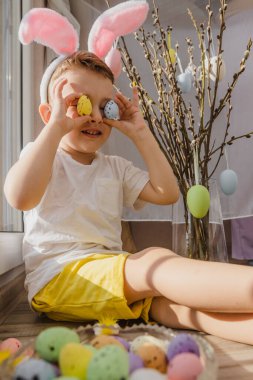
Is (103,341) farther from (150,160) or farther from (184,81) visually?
(184,81)

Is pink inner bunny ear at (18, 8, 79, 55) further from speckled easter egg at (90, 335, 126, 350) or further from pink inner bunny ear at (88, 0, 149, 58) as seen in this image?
speckled easter egg at (90, 335, 126, 350)

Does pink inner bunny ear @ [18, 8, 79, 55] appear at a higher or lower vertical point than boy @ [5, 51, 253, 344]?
higher

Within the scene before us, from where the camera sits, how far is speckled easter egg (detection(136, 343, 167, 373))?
450mm

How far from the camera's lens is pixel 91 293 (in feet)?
2.72

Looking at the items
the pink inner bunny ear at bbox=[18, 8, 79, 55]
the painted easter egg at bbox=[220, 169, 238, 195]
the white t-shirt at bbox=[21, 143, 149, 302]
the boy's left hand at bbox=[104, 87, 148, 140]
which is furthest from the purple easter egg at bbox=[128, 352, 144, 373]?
the painted easter egg at bbox=[220, 169, 238, 195]

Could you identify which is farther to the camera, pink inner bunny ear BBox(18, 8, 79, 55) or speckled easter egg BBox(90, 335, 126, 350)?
pink inner bunny ear BBox(18, 8, 79, 55)

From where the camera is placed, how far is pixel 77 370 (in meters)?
0.41

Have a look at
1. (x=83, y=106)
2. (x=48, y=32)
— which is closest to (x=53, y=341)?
(x=83, y=106)

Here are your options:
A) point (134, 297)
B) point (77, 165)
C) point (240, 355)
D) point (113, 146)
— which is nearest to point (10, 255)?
point (77, 165)

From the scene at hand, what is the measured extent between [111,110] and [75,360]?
0.65 metres

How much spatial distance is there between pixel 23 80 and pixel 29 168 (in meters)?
0.97

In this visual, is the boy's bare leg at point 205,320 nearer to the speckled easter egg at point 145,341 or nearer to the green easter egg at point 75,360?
the speckled easter egg at point 145,341

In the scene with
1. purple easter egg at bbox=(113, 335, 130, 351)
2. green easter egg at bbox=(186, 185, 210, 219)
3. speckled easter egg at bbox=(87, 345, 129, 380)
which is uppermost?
green easter egg at bbox=(186, 185, 210, 219)

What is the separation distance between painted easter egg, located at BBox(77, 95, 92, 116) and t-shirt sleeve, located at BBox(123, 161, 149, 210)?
20cm
